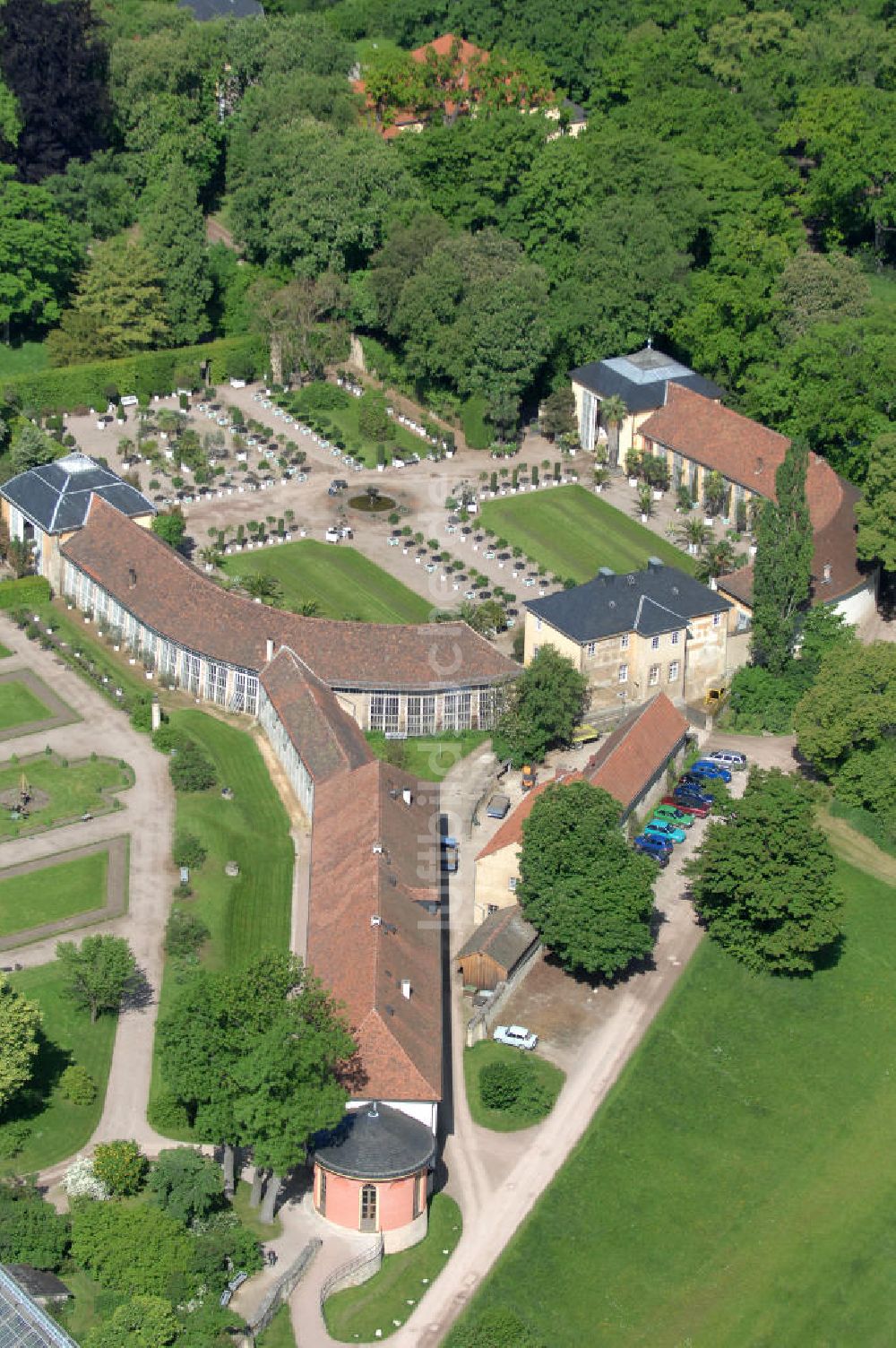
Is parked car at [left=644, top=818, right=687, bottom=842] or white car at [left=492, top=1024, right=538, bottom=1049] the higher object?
parked car at [left=644, top=818, right=687, bottom=842]

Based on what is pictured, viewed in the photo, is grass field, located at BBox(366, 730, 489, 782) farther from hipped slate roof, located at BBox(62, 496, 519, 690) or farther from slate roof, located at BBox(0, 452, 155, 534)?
slate roof, located at BBox(0, 452, 155, 534)

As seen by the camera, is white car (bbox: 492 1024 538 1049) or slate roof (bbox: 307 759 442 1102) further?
white car (bbox: 492 1024 538 1049)

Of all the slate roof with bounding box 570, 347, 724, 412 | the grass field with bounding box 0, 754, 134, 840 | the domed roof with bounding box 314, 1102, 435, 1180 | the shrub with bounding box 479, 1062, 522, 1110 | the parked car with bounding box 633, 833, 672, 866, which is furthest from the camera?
the slate roof with bounding box 570, 347, 724, 412

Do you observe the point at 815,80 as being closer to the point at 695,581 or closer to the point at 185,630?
the point at 695,581

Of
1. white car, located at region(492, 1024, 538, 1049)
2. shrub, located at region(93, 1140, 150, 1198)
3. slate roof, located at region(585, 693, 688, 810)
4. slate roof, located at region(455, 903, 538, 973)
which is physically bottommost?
white car, located at region(492, 1024, 538, 1049)

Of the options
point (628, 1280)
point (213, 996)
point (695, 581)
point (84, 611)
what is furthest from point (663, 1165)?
point (84, 611)

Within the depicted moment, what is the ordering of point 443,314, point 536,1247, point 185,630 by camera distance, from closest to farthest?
point 536,1247
point 185,630
point 443,314

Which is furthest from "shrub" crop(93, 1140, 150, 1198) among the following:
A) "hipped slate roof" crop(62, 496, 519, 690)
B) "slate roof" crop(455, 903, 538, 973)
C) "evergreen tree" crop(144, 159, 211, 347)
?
"evergreen tree" crop(144, 159, 211, 347)
